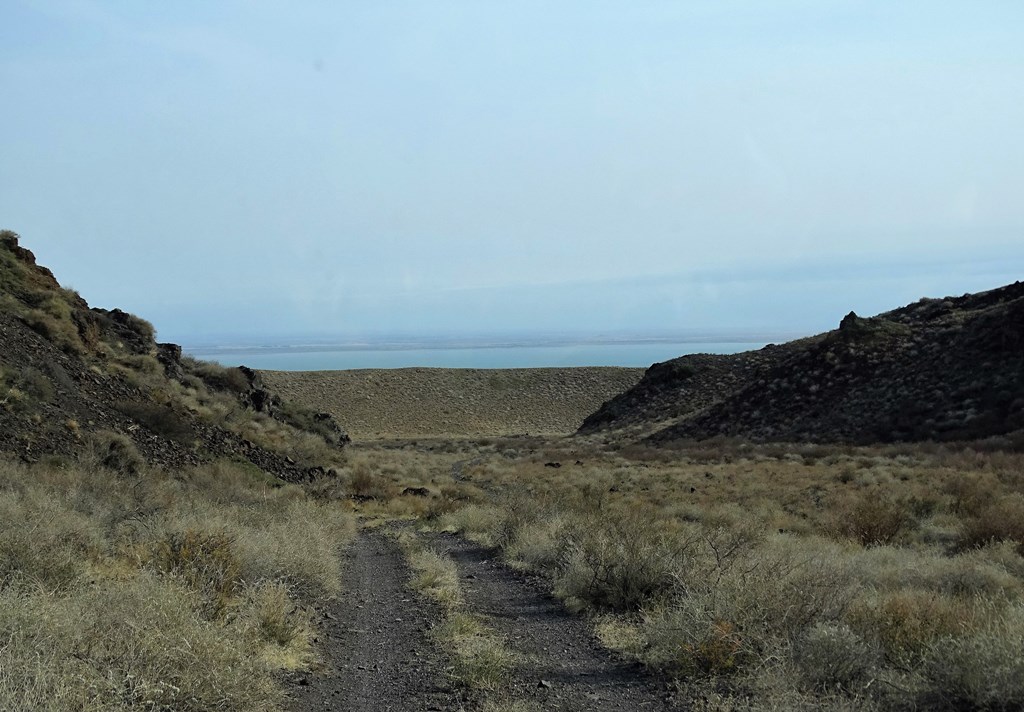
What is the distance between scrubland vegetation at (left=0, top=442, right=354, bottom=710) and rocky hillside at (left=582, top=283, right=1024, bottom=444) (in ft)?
102

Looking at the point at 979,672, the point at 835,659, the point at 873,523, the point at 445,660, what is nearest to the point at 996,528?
the point at 873,523

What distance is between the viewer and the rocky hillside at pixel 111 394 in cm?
1639

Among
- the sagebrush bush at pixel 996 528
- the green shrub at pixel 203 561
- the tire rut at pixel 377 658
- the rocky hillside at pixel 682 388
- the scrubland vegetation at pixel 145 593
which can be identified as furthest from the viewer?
the rocky hillside at pixel 682 388

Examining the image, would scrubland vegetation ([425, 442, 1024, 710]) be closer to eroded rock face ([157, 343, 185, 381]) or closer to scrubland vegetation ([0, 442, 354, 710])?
scrubland vegetation ([0, 442, 354, 710])

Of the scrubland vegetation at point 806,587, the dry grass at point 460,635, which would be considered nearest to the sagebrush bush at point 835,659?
the scrubland vegetation at point 806,587

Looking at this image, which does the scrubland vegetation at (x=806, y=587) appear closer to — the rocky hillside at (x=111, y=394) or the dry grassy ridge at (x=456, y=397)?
the rocky hillside at (x=111, y=394)

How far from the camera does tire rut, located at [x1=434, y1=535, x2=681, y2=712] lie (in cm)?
611

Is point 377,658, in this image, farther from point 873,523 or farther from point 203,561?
point 873,523

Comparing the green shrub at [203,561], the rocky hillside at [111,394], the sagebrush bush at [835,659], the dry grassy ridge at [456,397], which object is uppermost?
the rocky hillside at [111,394]

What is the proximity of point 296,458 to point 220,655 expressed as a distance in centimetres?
2263

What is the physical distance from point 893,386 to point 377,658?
1532 inches

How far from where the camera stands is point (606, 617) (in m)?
8.69

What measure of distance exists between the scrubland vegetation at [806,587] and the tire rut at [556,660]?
0.26 meters

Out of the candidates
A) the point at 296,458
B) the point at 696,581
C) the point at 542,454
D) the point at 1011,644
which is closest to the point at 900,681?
the point at 1011,644
